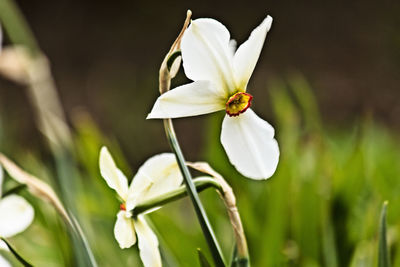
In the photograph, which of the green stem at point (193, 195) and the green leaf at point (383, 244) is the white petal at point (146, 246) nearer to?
the green stem at point (193, 195)

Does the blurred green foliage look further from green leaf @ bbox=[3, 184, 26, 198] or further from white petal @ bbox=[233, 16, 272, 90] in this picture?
white petal @ bbox=[233, 16, 272, 90]

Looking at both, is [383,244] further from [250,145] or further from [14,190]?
[14,190]

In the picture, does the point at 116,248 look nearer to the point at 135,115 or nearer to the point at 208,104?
the point at 208,104

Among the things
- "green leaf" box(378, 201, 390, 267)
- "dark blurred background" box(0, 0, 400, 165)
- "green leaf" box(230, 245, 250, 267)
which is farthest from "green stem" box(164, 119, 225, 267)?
"dark blurred background" box(0, 0, 400, 165)

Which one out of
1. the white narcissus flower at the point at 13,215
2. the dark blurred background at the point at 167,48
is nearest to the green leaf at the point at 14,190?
the white narcissus flower at the point at 13,215

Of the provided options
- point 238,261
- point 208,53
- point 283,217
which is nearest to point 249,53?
point 208,53

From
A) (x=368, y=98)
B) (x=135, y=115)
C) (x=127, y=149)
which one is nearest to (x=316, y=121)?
(x=127, y=149)
